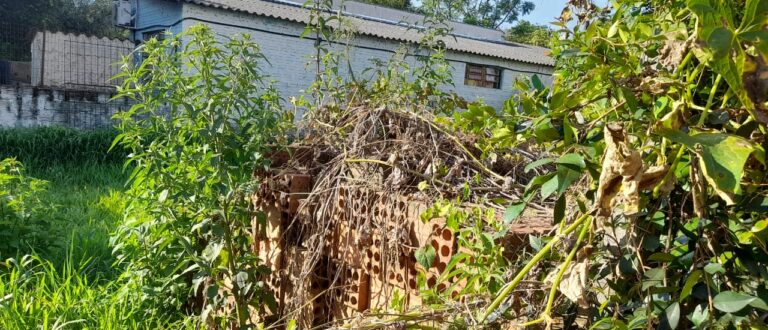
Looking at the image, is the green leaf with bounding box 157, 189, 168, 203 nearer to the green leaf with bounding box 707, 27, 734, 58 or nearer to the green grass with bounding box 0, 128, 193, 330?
the green grass with bounding box 0, 128, 193, 330

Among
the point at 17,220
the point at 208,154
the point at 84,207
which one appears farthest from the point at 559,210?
the point at 84,207

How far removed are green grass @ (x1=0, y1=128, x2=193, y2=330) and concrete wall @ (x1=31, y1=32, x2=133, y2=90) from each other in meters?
3.77

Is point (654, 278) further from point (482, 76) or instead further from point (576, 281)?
point (482, 76)

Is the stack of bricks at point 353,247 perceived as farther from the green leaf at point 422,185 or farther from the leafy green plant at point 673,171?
the leafy green plant at point 673,171

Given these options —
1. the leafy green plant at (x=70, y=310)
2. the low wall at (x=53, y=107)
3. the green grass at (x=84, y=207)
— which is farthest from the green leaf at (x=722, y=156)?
the low wall at (x=53, y=107)

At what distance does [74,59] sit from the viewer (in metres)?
12.3

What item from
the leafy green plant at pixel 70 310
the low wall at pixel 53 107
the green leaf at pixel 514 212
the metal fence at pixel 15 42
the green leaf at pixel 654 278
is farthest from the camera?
the metal fence at pixel 15 42

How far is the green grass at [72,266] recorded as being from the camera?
3127 millimetres

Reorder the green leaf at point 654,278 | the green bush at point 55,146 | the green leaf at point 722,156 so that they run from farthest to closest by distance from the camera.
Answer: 1. the green bush at point 55,146
2. the green leaf at point 654,278
3. the green leaf at point 722,156

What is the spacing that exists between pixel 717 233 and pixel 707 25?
0.38 meters

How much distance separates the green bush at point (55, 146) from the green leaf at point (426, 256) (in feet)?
25.7

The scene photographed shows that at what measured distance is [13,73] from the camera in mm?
16906

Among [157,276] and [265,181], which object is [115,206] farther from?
[265,181]

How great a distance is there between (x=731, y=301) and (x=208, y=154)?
1.92m
